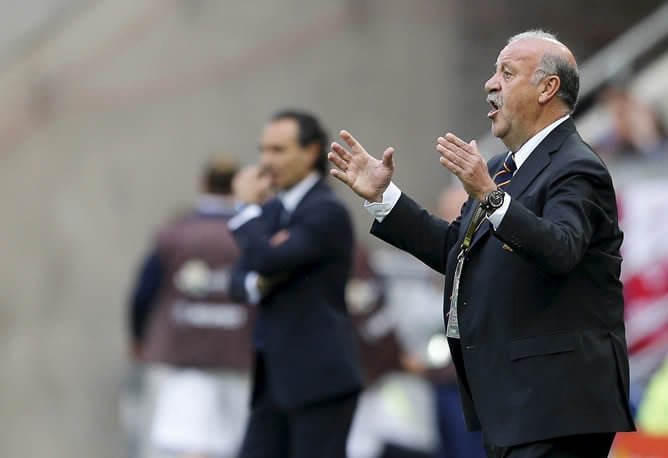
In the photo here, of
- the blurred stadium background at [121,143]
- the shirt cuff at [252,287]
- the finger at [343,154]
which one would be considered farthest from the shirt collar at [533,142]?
the blurred stadium background at [121,143]

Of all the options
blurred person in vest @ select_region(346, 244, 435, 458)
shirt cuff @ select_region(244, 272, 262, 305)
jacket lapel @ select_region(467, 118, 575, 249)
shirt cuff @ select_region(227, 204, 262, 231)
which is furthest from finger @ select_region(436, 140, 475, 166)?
blurred person in vest @ select_region(346, 244, 435, 458)

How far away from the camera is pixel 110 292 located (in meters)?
9.30

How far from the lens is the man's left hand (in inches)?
139

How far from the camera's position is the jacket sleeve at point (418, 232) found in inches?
158

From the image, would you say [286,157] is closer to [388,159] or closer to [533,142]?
[388,159]

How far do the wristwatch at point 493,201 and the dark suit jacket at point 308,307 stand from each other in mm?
1939

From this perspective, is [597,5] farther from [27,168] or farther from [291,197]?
[291,197]

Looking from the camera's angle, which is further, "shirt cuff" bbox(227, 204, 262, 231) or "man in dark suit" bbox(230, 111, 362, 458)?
"shirt cuff" bbox(227, 204, 262, 231)

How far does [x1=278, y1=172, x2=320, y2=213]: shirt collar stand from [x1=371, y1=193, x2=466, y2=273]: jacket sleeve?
5.30 feet

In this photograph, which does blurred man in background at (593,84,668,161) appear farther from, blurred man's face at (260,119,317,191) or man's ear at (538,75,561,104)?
man's ear at (538,75,561,104)

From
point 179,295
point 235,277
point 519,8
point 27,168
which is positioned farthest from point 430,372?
point 519,8

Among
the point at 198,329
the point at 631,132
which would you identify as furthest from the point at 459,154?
the point at 631,132

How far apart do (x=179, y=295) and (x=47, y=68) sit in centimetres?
214

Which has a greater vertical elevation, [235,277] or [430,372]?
[235,277]
